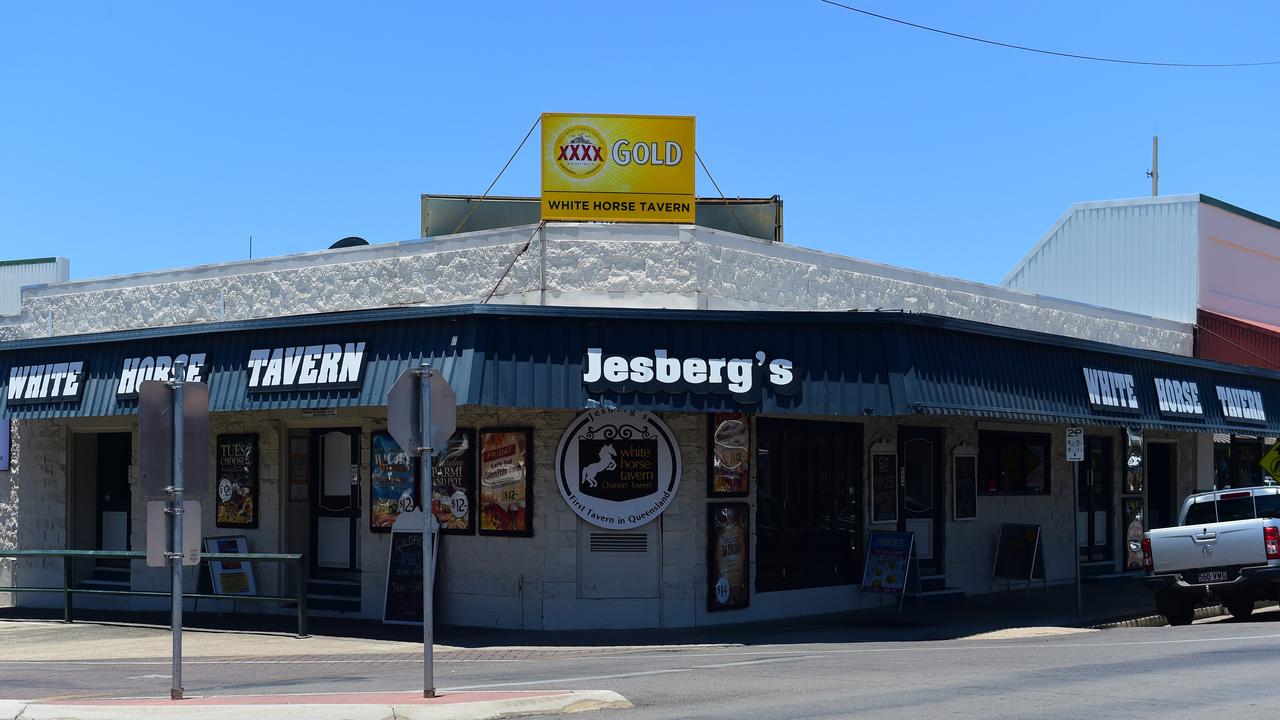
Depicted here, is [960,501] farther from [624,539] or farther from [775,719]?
[775,719]

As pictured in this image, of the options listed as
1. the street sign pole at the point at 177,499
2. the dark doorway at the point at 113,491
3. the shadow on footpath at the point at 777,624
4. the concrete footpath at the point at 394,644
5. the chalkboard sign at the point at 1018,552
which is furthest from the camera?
the chalkboard sign at the point at 1018,552

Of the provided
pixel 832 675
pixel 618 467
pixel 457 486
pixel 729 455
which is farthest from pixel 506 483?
pixel 832 675

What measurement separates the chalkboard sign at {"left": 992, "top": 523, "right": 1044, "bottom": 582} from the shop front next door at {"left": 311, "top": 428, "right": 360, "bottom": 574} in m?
10.6

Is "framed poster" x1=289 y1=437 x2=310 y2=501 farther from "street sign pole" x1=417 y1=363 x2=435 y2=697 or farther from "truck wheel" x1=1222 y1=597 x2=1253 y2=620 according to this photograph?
"truck wheel" x1=1222 y1=597 x2=1253 y2=620

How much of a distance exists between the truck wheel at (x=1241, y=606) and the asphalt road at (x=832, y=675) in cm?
106

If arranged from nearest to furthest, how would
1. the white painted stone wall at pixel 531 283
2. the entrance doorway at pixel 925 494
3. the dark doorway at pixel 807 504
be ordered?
the white painted stone wall at pixel 531 283
the dark doorway at pixel 807 504
the entrance doorway at pixel 925 494

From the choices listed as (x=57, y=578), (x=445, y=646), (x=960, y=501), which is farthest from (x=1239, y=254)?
(x=57, y=578)

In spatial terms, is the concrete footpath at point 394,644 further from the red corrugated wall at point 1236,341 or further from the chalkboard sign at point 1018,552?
the red corrugated wall at point 1236,341

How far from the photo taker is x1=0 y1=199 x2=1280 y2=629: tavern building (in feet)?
55.7

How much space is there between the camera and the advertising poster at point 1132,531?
1077 inches

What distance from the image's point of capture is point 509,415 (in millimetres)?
18188

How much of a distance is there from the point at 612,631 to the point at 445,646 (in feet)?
7.25

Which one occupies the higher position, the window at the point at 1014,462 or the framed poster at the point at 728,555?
the window at the point at 1014,462

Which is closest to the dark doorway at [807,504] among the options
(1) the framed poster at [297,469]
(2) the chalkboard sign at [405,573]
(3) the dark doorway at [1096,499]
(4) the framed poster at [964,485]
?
(4) the framed poster at [964,485]
